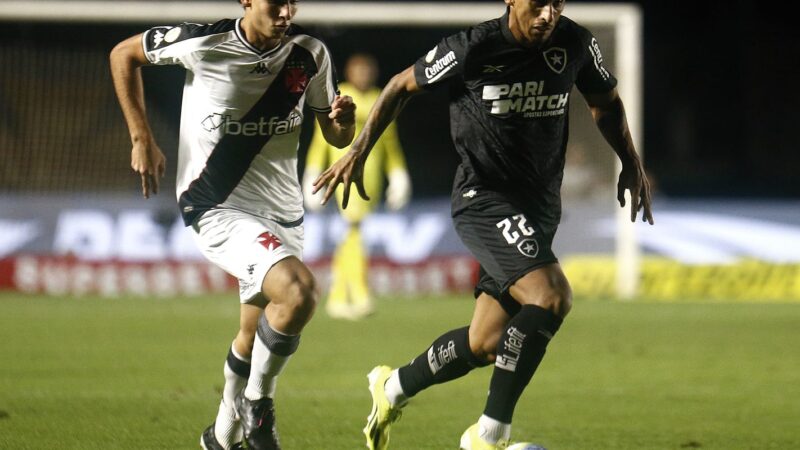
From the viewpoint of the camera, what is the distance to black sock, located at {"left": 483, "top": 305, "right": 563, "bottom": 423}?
555 cm

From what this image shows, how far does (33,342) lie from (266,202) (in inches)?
219

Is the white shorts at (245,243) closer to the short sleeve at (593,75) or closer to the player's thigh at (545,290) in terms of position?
the player's thigh at (545,290)

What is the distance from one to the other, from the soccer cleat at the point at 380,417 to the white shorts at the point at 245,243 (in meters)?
0.74

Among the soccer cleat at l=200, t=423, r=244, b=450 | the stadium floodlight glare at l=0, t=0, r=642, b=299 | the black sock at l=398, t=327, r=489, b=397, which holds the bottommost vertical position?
the stadium floodlight glare at l=0, t=0, r=642, b=299

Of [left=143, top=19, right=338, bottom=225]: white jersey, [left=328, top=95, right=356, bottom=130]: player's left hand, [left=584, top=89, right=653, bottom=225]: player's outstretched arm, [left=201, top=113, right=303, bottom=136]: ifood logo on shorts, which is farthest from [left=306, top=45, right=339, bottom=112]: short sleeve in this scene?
[left=584, top=89, right=653, bottom=225]: player's outstretched arm

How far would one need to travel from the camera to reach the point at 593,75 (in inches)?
239

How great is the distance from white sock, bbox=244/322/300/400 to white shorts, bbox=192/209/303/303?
208 mm

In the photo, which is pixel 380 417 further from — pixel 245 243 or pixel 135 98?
pixel 135 98

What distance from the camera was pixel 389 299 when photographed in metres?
15.9

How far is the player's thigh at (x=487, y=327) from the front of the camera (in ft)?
19.9

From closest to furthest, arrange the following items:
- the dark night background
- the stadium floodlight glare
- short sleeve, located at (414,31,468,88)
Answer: short sleeve, located at (414,31,468,88)
the stadium floodlight glare
the dark night background

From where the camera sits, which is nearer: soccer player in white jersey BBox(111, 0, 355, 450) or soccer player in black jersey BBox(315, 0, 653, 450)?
soccer player in black jersey BBox(315, 0, 653, 450)

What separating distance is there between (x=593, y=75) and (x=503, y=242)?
3.03ft

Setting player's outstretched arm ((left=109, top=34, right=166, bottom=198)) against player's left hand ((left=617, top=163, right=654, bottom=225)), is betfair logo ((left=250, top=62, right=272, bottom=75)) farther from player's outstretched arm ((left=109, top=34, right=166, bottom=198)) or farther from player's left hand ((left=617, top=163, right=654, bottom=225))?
player's left hand ((left=617, top=163, right=654, bottom=225))
